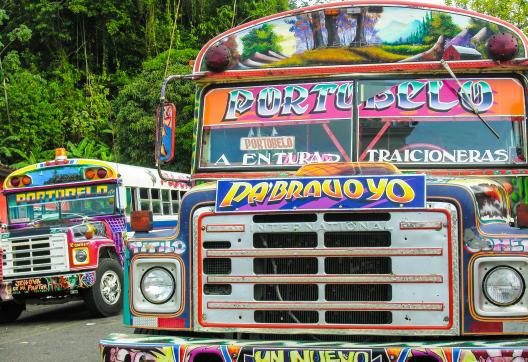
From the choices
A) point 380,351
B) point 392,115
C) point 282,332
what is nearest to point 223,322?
point 282,332

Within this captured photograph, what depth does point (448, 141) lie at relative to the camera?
17.0 feet

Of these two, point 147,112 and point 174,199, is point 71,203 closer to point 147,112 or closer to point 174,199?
point 174,199

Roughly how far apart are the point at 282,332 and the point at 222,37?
2.55 m

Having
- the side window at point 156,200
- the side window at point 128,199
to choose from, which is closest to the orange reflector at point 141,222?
the side window at point 128,199

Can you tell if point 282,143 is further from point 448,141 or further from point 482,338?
point 482,338

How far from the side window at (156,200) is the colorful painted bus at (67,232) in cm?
51

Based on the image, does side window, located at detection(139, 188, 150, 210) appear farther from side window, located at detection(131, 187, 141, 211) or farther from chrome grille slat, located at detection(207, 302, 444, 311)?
chrome grille slat, located at detection(207, 302, 444, 311)

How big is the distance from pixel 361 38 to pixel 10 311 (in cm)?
841

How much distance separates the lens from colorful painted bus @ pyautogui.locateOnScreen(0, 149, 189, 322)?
1104 cm

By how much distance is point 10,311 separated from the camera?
11.8m

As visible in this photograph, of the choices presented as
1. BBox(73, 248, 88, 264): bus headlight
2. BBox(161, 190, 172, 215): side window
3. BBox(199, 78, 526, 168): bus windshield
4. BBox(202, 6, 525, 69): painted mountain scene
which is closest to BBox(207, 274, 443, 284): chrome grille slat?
BBox(199, 78, 526, 168): bus windshield

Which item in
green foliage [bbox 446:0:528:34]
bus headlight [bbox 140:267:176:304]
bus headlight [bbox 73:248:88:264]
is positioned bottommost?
bus headlight [bbox 73:248:88:264]

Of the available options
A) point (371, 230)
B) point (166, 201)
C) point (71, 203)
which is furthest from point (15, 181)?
point (371, 230)

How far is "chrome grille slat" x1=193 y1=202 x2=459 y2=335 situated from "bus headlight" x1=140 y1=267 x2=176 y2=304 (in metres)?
0.17
